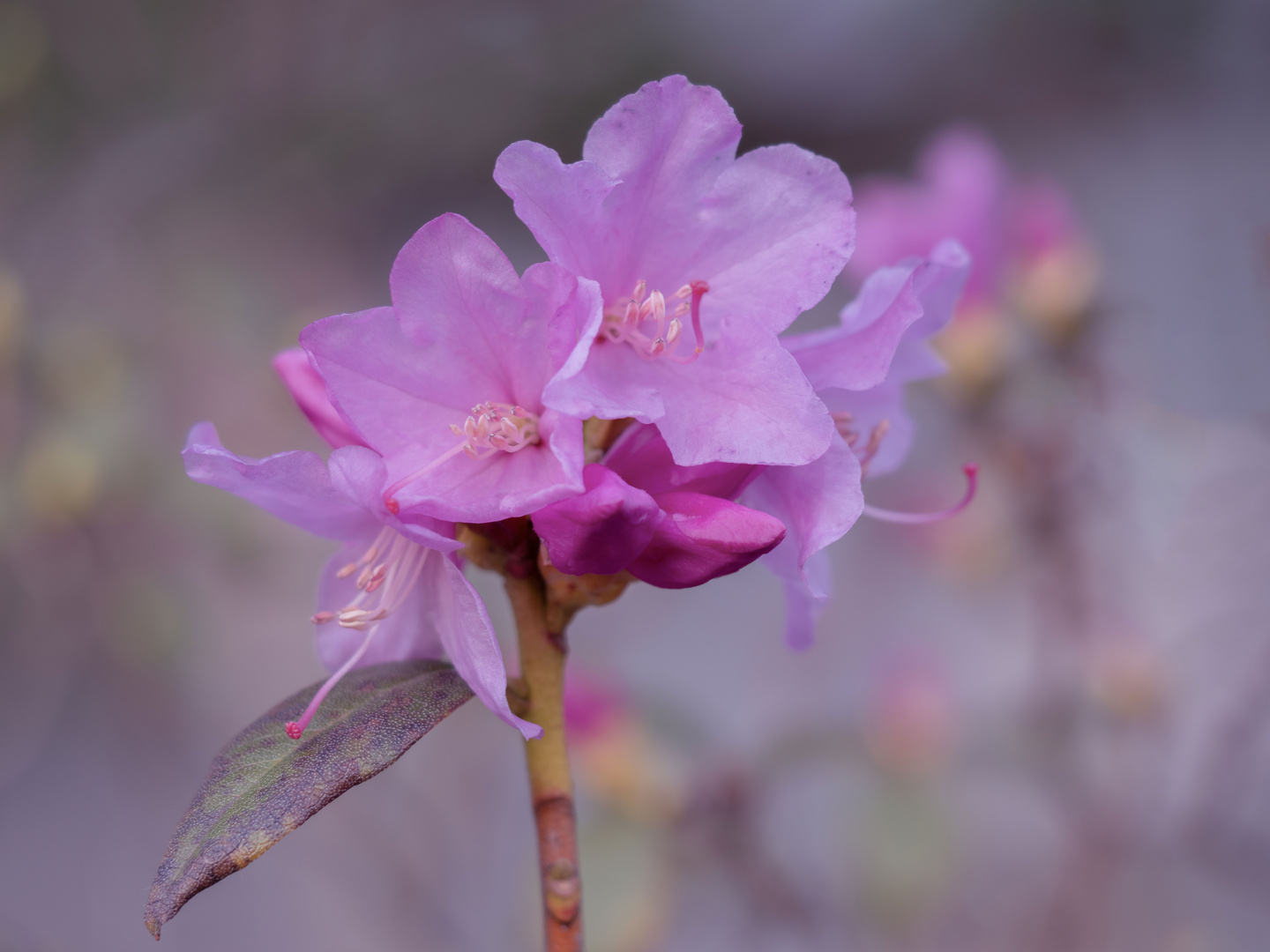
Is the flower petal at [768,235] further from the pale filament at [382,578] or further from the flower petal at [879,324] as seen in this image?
the pale filament at [382,578]

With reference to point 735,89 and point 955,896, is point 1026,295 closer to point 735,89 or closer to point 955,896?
point 955,896

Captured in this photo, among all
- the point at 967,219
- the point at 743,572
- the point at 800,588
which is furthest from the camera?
the point at 743,572

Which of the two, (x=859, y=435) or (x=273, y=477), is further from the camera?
(x=859, y=435)

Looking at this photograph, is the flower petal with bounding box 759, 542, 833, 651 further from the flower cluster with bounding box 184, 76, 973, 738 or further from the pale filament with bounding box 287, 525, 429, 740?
the pale filament with bounding box 287, 525, 429, 740

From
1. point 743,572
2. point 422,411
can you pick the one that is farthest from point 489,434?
point 743,572

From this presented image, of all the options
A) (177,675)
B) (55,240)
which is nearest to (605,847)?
(177,675)

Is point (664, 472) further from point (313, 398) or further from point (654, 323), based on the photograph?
point (313, 398)

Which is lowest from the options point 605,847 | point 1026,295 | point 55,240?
point 605,847
